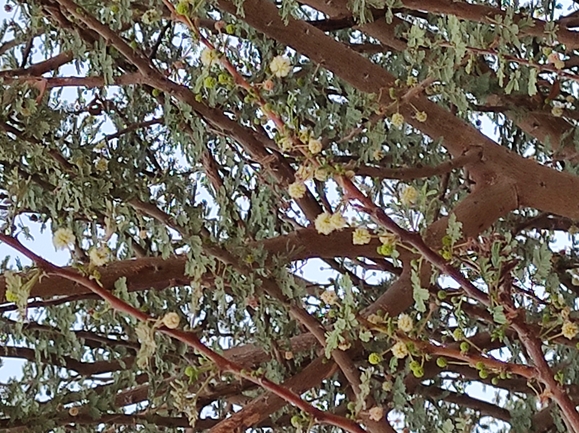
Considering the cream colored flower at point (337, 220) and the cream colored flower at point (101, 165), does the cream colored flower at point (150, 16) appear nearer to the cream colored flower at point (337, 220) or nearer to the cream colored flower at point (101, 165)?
the cream colored flower at point (101, 165)

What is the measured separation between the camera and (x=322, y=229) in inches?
28.5

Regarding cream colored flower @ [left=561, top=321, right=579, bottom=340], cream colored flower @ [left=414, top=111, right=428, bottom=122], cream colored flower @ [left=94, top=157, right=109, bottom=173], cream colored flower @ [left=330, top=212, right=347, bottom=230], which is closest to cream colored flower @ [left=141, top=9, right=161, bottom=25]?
cream colored flower @ [left=94, top=157, right=109, bottom=173]

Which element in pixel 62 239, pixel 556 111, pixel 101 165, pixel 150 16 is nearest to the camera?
pixel 62 239

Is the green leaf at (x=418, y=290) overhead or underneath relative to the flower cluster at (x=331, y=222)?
underneath

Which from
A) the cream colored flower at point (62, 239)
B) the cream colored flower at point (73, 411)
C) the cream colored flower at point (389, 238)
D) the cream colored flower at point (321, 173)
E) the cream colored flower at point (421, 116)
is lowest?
the cream colored flower at point (389, 238)

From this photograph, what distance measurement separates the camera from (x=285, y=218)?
1.34 meters

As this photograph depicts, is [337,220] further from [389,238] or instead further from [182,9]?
[182,9]

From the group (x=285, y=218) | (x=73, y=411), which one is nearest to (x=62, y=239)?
(x=73, y=411)

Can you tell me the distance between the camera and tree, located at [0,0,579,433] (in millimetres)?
763

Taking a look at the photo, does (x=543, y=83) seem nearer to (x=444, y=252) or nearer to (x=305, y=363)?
(x=305, y=363)

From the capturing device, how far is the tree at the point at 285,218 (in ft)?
2.50

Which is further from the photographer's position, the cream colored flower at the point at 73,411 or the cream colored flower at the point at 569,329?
the cream colored flower at the point at 73,411

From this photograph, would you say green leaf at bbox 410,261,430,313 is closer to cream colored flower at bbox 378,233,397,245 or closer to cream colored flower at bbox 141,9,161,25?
cream colored flower at bbox 378,233,397,245

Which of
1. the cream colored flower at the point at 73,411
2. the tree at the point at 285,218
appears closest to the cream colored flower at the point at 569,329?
the tree at the point at 285,218
